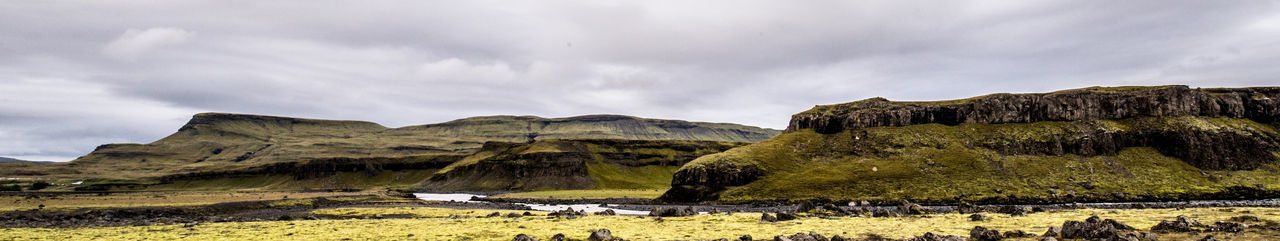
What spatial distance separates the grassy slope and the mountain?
0.24 m

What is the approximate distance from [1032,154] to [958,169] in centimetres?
1604

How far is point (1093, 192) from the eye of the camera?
289 ft

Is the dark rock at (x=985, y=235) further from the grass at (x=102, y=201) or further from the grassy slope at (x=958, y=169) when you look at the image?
the grass at (x=102, y=201)

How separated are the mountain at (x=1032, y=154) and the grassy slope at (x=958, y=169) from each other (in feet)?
0.80

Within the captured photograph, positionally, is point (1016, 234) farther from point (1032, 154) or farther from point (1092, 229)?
point (1032, 154)

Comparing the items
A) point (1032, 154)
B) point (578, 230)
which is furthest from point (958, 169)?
point (578, 230)

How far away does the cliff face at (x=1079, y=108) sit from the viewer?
10825 cm

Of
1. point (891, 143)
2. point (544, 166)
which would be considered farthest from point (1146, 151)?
point (544, 166)

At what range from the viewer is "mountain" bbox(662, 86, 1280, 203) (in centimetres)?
9106

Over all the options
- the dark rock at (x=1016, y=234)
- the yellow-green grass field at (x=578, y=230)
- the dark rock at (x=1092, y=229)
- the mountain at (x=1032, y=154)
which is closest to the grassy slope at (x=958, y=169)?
the mountain at (x=1032, y=154)

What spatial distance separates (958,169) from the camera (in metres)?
104

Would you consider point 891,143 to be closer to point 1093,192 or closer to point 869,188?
point 869,188

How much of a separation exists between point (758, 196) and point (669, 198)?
18662mm

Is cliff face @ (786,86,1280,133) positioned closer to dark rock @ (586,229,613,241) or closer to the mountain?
the mountain
